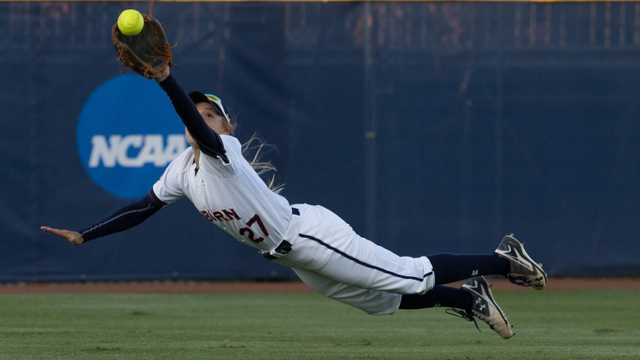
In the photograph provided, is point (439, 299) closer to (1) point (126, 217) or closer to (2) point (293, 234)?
(2) point (293, 234)

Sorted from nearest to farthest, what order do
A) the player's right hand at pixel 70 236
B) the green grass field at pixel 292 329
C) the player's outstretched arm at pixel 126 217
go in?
the player's right hand at pixel 70 236 → the player's outstretched arm at pixel 126 217 → the green grass field at pixel 292 329

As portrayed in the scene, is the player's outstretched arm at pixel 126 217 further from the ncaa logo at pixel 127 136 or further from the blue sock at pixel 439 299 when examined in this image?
the ncaa logo at pixel 127 136

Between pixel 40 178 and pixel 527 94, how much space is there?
5.48 m

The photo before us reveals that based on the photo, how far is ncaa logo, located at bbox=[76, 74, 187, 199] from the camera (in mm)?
9586

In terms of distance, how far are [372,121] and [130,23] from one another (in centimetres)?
609

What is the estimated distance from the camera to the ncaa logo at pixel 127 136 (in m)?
9.59

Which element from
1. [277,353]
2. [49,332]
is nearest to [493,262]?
[277,353]

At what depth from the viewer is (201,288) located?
973 cm

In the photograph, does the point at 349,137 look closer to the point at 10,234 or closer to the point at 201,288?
the point at 201,288

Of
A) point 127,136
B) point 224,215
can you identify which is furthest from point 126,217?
point 127,136

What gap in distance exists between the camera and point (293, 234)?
454cm

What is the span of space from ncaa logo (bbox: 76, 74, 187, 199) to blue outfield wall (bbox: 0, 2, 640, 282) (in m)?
0.02

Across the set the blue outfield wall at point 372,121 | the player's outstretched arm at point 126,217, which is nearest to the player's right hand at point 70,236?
the player's outstretched arm at point 126,217

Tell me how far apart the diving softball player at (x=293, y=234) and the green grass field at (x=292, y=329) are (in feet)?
2.15
